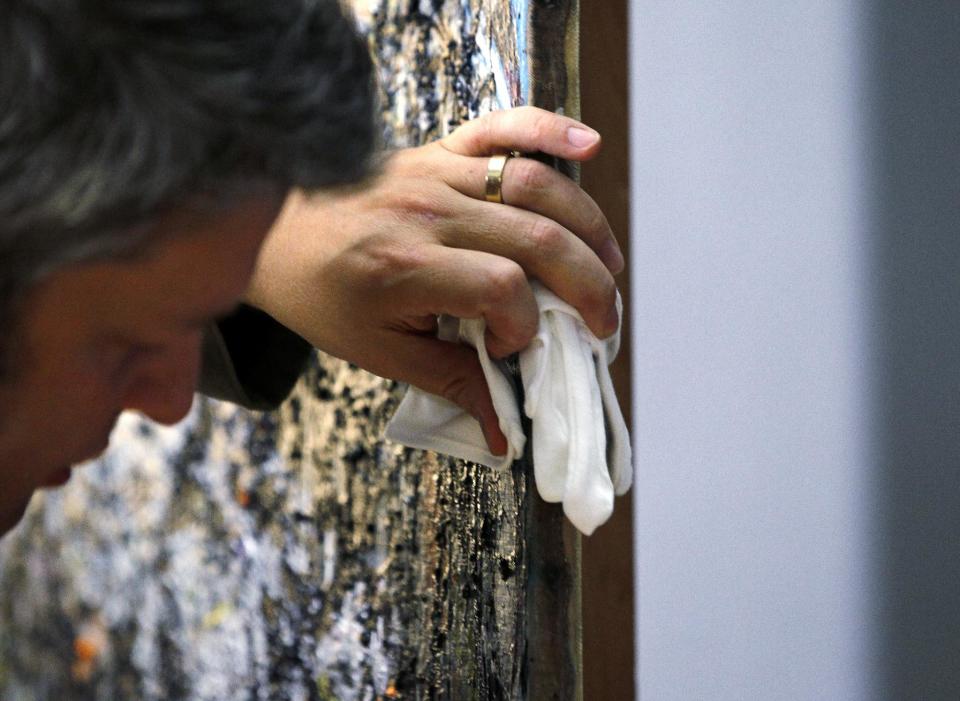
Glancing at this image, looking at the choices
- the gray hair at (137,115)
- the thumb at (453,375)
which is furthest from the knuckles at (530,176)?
the gray hair at (137,115)

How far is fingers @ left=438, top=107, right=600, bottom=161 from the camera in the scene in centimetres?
59

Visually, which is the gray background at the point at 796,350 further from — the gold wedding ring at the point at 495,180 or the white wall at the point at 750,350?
the gold wedding ring at the point at 495,180

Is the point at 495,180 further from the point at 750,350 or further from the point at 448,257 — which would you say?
the point at 750,350

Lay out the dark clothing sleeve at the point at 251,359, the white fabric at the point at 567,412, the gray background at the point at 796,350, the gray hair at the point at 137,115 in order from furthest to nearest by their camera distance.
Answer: the gray background at the point at 796,350, the dark clothing sleeve at the point at 251,359, the white fabric at the point at 567,412, the gray hair at the point at 137,115

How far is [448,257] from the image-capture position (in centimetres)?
58

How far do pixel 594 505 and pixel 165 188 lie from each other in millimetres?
283

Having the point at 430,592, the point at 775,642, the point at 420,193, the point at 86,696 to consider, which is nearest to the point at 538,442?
the point at 420,193

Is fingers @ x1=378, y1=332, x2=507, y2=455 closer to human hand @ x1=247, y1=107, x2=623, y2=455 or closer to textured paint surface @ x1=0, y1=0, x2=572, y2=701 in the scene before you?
human hand @ x1=247, y1=107, x2=623, y2=455

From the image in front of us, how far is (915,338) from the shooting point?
3.38ft

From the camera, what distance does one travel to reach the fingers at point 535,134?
589 millimetres

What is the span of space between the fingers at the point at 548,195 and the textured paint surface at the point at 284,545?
7.2 inches

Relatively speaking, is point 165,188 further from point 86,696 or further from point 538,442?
point 86,696

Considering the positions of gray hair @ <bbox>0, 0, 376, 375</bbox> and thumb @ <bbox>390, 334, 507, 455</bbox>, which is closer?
gray hair @ <bbox>0, 0, 376, 375</bbox>

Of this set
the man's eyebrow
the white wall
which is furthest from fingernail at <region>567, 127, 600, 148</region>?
the white wall
